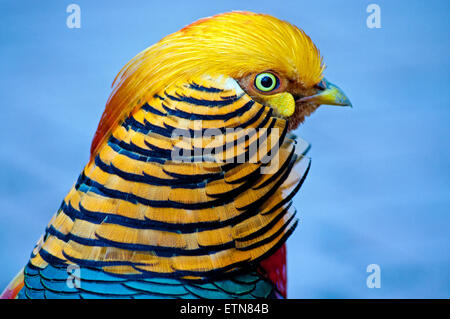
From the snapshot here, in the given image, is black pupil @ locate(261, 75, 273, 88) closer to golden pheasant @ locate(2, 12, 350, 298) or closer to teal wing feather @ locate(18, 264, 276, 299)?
golden pheasant @ locate(2, 12, 350, 298)

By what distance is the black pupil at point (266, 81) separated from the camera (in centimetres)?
143

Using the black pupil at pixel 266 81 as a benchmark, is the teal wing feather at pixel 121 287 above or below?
below

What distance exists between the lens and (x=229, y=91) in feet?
4.45

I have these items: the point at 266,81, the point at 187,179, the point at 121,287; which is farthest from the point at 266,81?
the point at 121,287

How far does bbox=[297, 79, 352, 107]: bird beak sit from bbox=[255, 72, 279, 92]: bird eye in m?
0.16

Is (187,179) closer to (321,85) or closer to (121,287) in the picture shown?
(121,287)

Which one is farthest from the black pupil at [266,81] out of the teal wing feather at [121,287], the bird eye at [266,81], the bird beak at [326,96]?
the teal wing feather at [121,287]

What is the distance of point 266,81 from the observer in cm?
144

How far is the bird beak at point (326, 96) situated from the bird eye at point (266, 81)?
16 cm

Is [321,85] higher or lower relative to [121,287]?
higher

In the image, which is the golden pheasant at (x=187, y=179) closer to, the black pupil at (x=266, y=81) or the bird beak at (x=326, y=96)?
the black pupil at (x=266, y=81)

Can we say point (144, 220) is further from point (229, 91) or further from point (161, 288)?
point (229, 91)

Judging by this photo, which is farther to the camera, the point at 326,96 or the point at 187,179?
the point at 326,96
